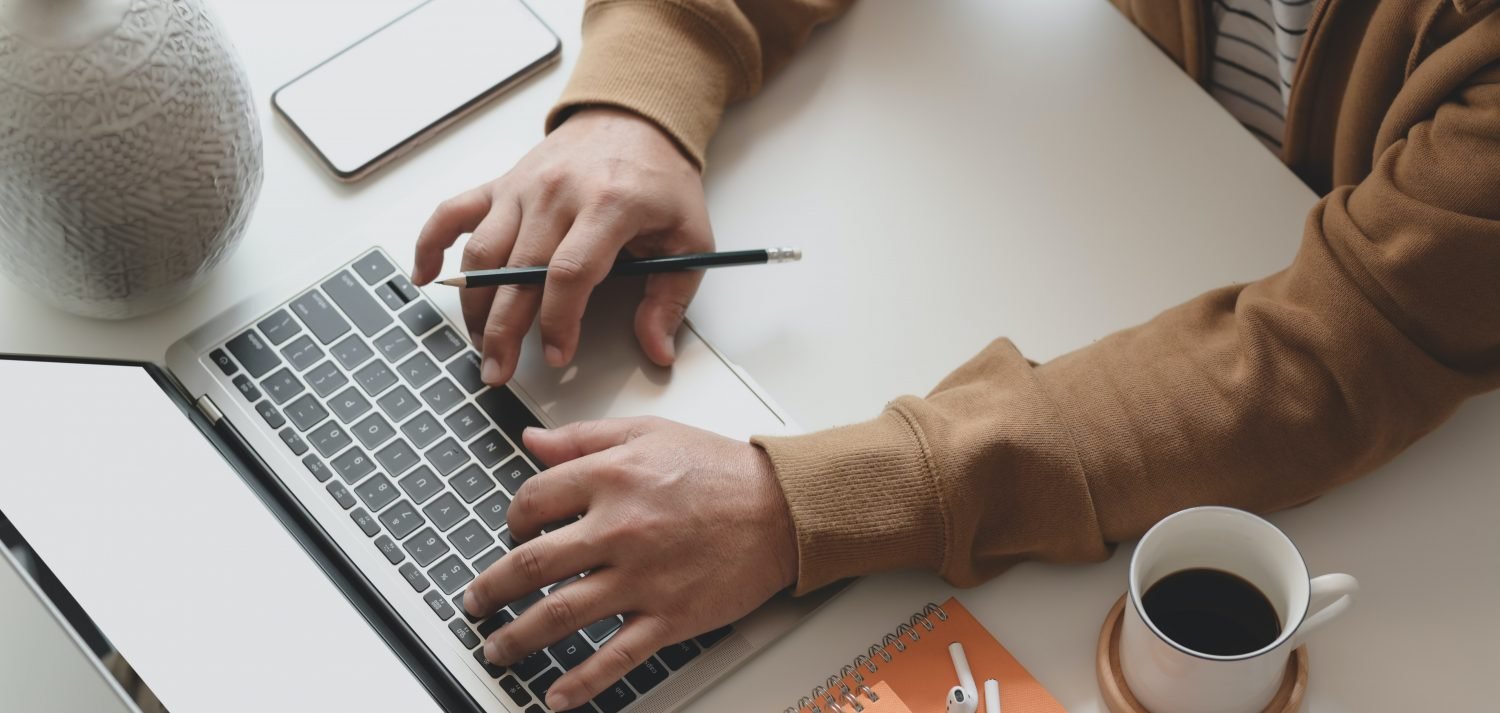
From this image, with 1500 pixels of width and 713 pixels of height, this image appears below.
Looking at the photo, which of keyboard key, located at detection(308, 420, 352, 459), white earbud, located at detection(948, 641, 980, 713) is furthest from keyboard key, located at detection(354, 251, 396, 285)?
white earbud, located at detection(948, 641, 980, 713)

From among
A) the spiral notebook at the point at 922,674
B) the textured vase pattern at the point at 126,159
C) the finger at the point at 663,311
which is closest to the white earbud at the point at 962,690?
the spiral notebook at the point at 922,674

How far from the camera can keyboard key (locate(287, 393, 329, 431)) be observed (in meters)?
0.81

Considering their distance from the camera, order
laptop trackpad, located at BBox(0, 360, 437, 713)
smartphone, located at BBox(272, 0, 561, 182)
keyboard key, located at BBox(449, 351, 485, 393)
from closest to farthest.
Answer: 1. laptop trackpad, located at BBox(0, 360, 437, 713)
2. keyboard key, located at BBox(449, 351, 485, 393)
3. smartphone, located at BBox(272, 0, 561, 182)

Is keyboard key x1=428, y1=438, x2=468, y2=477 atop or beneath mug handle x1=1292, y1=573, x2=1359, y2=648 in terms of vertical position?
atop

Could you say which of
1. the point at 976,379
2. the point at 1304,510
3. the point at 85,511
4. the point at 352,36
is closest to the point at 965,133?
the point at 976,379

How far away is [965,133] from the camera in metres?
0.95

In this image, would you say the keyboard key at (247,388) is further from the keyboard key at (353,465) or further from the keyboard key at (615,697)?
the keyboard key at (615,697)

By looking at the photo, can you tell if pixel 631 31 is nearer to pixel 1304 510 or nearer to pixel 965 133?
pixel 965 133

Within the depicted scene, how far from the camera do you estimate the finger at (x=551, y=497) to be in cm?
76

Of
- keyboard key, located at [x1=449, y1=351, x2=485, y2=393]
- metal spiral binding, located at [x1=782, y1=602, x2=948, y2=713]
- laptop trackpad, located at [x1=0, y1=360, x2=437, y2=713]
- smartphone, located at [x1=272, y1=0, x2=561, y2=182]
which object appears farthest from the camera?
smartphone, located at [x1=272, y1=0, x2=561, y2=182]

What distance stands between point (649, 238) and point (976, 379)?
23cm

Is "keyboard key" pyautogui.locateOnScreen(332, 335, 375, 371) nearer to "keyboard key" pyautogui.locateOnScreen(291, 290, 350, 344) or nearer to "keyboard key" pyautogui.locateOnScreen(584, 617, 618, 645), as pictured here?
"keyboard key" pyautogui.locateOnScreen(291, 290, 350, 344)

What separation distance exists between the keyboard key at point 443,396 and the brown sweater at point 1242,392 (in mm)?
187

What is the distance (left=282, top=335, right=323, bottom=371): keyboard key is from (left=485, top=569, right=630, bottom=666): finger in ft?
0.71
